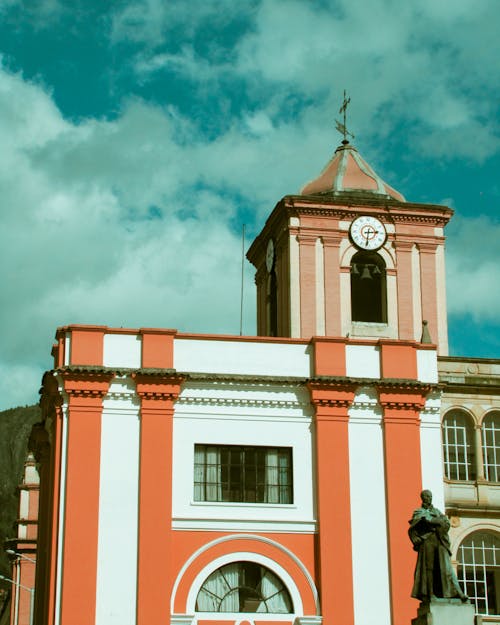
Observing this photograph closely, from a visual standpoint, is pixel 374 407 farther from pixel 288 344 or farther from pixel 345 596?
pixel 345 596

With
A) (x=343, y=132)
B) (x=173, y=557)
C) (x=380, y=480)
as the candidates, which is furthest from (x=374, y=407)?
(x=343, y=132)

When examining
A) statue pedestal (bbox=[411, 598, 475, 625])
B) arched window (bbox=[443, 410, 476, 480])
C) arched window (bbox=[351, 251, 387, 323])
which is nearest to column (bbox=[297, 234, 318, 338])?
arched window (bbox=[351, 251, 387, 323])

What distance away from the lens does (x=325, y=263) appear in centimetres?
4209

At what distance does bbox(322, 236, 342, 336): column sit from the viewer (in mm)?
41494

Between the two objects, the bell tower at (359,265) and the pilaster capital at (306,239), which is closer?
the bell tower at (359,265)

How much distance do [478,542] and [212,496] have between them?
843cm

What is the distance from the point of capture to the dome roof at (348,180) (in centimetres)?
4416

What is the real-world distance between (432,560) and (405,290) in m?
18.1

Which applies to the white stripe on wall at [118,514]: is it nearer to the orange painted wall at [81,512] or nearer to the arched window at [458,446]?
the orange painted wall at [81,512]

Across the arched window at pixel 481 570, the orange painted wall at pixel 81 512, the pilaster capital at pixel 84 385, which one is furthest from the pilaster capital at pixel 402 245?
the orange painted wall at pixel 81 512

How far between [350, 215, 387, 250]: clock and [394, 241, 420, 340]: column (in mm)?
621

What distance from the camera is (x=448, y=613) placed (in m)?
24.5

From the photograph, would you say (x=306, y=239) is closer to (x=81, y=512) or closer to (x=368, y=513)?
(x=368, y=513)

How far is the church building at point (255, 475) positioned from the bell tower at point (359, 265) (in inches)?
147
